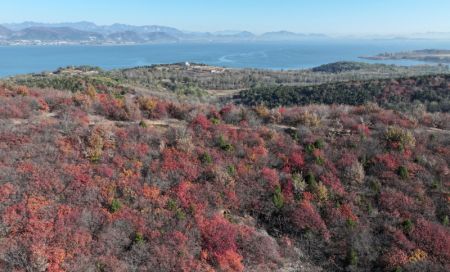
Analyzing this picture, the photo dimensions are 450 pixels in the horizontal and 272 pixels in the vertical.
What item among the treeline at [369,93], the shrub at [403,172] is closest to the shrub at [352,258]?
the shrub at [403,172]

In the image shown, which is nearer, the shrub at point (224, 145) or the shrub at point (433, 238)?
the shrub at point (433, 238)

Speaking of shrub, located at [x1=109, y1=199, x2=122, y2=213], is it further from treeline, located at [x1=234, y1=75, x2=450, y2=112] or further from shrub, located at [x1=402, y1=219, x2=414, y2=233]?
treeline, located at [x1=234, y1=75, x2=450, y2=112]

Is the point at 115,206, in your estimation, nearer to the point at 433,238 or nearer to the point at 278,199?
the point at 278,199

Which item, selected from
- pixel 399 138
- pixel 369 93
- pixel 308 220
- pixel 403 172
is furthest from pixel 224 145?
pixel 369 93

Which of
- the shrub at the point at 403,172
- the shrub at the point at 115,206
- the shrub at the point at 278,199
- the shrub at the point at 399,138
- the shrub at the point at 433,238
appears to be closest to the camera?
the shrub at the point at 433,238

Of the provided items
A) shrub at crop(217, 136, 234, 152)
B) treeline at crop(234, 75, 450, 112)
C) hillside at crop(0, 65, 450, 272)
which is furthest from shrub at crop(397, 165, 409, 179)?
treeline at crop(234, 75, 450, 112)

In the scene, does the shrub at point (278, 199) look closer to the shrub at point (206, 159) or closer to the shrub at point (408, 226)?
the shrub at point (206, 159)
